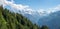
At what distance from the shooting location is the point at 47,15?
1435 cm

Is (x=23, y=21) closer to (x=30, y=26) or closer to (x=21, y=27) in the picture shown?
(x=30, y=26)

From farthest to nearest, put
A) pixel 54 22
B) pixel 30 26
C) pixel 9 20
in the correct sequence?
pixel 54 22 < pixel 30 26 < pixel 9 20

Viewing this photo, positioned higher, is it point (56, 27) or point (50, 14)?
point (50, 14)

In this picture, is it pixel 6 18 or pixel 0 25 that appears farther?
pixel 6 18

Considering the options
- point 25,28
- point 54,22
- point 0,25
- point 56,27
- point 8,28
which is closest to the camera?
point 0,25

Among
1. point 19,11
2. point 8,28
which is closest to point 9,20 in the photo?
point 8,28

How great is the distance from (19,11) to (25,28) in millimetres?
2560

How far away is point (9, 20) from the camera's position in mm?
8625

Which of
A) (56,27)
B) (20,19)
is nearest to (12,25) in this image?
(20,19)

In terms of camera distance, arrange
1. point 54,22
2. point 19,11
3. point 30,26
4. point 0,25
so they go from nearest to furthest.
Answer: point 0,25 → point 30,26 → point 19,11 → point 54,22

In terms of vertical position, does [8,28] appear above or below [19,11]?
below

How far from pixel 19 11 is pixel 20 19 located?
162 cm

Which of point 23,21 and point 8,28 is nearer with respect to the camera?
point 8,28

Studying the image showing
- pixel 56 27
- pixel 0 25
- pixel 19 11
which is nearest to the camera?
pixel 0 25
